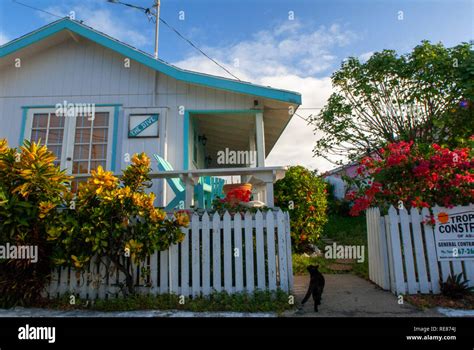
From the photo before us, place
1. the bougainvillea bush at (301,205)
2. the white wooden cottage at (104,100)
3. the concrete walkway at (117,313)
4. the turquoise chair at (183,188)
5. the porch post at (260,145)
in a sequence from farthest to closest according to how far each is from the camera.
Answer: the bougainvillea bush at (301,205)
the white wooden cottage at (104,100)
the porch post at (260,145)
the turquoise chair at (183,188)
the concrete walkway at (117,313)

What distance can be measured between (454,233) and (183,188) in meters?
4.58

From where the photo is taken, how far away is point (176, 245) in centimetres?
423

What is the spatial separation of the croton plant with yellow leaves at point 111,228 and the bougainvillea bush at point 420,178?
308cm

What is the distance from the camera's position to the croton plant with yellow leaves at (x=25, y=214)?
12.8 feet

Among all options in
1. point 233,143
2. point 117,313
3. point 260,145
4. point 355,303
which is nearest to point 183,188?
point 260,145

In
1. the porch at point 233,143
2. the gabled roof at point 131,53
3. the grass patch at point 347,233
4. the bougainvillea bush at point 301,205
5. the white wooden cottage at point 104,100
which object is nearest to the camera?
the porch at point 233,143

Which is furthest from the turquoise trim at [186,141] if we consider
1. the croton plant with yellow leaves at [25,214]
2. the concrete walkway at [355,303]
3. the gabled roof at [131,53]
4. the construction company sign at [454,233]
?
the construction company sign at [454,233]

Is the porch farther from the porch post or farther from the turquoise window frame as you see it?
the turquoise window frame

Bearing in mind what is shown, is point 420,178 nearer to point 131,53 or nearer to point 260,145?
point 260,145

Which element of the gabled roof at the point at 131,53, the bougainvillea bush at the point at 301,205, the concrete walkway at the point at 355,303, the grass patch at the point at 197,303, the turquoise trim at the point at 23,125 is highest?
the gabled roof at the point at 131,53

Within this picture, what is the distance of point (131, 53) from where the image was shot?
257 inches

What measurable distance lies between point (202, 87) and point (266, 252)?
4267 millimetres

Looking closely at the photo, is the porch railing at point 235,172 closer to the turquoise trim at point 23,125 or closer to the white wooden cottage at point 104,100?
the white wooden cottage at point 104,100
